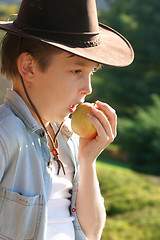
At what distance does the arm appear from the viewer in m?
1.88

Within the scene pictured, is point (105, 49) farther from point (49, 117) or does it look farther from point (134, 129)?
point (134, 129)

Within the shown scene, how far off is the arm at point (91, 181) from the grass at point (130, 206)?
2742 mm

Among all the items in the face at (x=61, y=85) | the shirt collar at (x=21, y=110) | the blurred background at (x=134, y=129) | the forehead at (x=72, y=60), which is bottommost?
the blurred background at (x=134, y=129)

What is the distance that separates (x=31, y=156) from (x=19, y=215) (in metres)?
0.22

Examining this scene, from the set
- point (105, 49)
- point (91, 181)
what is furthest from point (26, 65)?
point (91, 181)

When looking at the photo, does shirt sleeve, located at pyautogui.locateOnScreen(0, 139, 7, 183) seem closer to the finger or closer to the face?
the face

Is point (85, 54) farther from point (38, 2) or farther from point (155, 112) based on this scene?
point (155, 112)

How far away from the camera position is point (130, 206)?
19.2 feet

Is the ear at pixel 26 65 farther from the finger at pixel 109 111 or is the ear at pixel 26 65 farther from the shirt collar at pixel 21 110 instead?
the finger at pixel 109 111

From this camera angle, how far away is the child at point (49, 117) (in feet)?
5.38

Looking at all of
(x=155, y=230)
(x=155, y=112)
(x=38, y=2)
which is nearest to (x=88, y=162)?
(x=38, y=2)

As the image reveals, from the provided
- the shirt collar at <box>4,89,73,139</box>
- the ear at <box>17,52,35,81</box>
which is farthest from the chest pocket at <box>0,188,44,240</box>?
the ear at <box>17,52,35,81</box>

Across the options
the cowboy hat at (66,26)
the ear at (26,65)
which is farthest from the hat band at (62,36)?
the ear at (26,65)

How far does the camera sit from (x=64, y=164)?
1924mm
